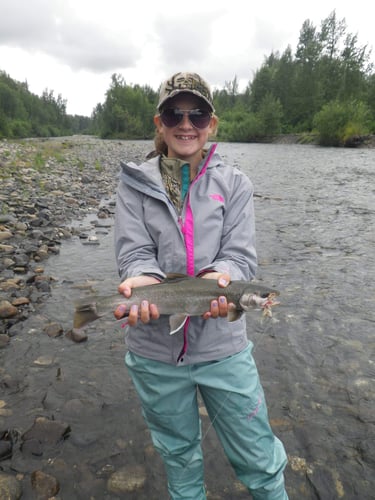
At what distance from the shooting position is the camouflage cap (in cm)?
270

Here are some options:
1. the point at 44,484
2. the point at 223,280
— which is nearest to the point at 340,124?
the point at 223,280

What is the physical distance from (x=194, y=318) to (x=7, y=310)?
12.6 ft

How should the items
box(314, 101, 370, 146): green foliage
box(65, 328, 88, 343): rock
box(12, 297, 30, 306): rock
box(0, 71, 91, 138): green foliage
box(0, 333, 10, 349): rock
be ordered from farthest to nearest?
box(0, 71, 91, 138): green foliage → box(314, 101, 370, 146): green foliage → box(12, 297, 30, 306): rock → box(65, 328, 88, 343): rock → box(0, 333, 10, 349): rock

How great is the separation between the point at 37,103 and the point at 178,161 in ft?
502

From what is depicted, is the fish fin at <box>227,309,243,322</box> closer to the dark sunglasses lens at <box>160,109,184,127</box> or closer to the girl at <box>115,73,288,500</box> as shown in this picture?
the girl at <box>115,73,288,500</box>

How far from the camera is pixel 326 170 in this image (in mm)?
24203

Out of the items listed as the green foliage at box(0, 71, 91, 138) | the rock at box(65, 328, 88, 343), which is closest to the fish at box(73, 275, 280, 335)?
the rock at box(65, 328, 88, 343)

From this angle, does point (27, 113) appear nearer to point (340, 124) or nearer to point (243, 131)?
point (243, 131)

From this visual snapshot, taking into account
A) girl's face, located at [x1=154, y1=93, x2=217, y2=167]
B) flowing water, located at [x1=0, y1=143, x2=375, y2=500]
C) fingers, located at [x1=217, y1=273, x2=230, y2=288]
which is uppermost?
girl's face, located at [x1=154, y1=93, x2=217, y2=167]

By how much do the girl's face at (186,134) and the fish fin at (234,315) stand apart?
46.9 inches

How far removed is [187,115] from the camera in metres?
2.79

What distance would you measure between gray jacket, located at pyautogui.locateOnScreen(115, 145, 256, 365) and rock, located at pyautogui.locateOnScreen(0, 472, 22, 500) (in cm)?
153

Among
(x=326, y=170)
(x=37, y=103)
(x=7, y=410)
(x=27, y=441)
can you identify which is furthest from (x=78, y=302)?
(x=37, y=103)

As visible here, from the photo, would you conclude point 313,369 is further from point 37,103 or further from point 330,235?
point 37,103
